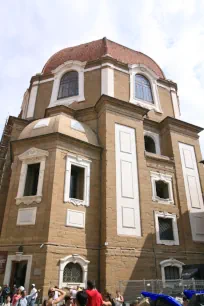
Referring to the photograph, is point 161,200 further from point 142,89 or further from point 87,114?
point 142,89

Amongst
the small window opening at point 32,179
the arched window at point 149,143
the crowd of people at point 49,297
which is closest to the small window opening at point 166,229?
the crowd of people at point 49,297

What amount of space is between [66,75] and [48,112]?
497 cm

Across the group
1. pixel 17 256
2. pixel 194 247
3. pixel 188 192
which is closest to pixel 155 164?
pixel 188 192

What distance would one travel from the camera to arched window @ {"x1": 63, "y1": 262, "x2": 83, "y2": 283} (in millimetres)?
13273

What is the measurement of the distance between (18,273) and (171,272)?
8277 millimetres

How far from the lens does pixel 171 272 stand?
50.9ft

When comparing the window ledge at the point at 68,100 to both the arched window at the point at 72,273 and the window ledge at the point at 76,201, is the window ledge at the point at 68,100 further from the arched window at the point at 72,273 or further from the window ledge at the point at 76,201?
the arched window at the point at 72,273

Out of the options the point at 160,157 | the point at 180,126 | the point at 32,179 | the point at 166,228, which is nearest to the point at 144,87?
the point at 180,126

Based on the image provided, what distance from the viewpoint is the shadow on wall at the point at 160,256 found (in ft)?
44.9

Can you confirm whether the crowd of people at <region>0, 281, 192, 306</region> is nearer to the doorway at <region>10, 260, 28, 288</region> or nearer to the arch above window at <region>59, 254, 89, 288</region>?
the doorway at <region>10, 260, 28, 288</region>

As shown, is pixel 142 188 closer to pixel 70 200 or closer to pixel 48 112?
pixel 70 200

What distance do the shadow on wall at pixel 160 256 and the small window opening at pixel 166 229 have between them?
1.61 feet

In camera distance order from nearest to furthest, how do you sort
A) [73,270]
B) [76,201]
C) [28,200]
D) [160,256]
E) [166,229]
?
1. [73,270]
2. [28,200]
3. [76,201]
4. [160,256]
5. [166,229]

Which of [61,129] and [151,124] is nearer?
[61,129]
